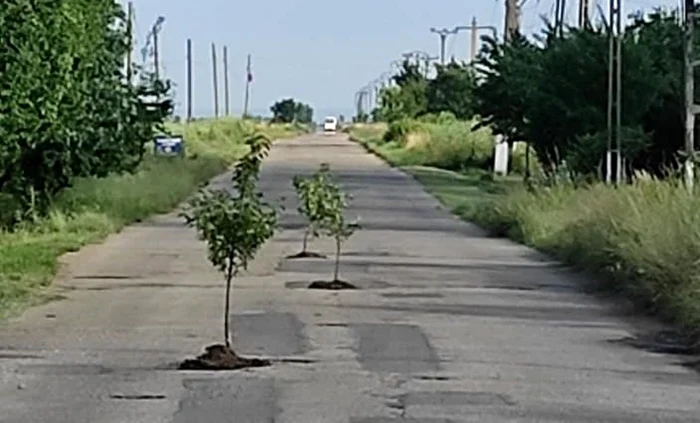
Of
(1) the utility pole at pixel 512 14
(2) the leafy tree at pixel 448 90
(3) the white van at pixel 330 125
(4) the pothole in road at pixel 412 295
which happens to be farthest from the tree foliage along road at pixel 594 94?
(3) the white van at pixel 330 125

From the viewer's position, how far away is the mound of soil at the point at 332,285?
21484 millimetres

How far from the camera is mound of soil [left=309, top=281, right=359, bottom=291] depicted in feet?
70.5

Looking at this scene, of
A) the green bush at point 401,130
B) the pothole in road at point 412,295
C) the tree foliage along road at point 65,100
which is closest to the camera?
the pothole in road at point 412,295

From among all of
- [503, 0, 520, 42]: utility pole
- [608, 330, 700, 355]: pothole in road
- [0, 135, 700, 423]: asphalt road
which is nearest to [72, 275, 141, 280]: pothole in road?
[0, 135, 700, 423]: asphalt road

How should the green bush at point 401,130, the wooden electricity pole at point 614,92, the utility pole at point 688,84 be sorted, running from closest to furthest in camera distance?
the utility pole at point 688,84 < the wooden electricity pole at point 614,92 < the green bush at point 401,130

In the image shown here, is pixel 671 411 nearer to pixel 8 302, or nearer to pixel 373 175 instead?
pixel 8 302

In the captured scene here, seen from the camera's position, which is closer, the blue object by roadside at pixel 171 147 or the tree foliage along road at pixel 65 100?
the tree foliage along road at pixel 65 100

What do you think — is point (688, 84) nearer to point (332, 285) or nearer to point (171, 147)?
point (332, 285)

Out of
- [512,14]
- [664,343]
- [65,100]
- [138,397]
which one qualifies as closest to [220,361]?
[138,397]

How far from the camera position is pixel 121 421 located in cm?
1139

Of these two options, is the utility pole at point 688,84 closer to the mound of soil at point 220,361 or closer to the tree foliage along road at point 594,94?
the tree foliage along road at point 594,94

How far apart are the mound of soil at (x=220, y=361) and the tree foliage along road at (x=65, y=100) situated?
468 inches

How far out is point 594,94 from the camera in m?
41.3

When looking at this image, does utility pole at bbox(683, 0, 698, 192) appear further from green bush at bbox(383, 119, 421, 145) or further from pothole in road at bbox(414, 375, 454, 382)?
green bush at bbox(383, 119, 421, 145)
